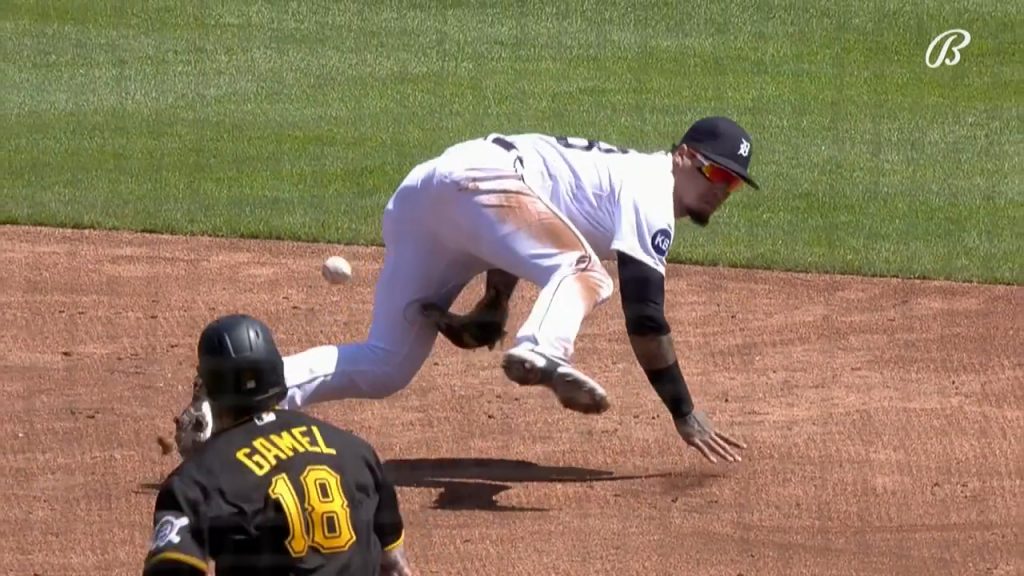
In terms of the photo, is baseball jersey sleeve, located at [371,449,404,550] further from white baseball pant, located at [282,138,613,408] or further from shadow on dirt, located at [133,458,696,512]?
shadow on dirt, located at [133,458,696,512]

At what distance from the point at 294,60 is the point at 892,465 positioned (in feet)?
31.4

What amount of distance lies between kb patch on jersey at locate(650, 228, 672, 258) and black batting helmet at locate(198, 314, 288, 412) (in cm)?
225

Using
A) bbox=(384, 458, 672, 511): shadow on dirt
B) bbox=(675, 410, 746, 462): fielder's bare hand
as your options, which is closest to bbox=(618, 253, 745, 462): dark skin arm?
bbox=(675, 410, 746, 462): fielder's bare hand

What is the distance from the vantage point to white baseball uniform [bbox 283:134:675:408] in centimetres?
617

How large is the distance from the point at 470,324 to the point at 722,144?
1.06 meters

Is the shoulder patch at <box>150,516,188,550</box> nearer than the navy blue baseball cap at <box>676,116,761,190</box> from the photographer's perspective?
Yes

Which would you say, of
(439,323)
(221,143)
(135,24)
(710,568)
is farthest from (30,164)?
(710,568)

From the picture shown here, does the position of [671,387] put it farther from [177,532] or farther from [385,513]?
[177,532]

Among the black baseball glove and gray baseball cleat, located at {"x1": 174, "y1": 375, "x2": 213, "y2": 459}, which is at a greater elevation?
the black baseball glove

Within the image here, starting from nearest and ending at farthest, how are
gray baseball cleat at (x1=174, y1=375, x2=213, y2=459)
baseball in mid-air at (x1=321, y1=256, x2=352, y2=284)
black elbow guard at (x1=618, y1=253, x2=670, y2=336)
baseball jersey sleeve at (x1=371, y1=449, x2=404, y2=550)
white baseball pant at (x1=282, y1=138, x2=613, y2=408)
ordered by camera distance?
baseball jersey sleeve at (x1=371, y1=449, x2=404, y2=550)
gray baseball cleat at (x1=174, y1=375, x2=213, y2=459)
black elbow guard at (x1=618, y1=253, x2=670, y2=336)
white baseball pant at (x1=282, y1=138, x2=613, y2=408)
baseball in mid-air at (x1=321, y1=256, x2=352, y2=284)

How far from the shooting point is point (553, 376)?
582cm

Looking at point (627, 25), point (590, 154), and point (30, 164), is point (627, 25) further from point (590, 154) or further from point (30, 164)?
point (590, 154)

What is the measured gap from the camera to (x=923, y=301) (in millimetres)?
9273

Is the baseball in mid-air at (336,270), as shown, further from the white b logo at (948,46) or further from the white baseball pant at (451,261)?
the white b logo at (948,46)
